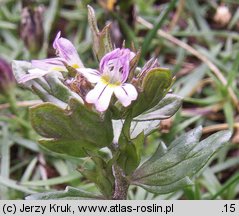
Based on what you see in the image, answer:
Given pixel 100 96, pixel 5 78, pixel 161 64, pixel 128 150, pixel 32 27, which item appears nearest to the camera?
pixel 100 96

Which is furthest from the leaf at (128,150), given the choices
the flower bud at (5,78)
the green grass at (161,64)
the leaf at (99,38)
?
the flower bud at (5,78)

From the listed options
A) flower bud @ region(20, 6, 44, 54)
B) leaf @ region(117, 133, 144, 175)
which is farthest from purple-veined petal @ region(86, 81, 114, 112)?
flower bud @ region(20, 6, 44, 54)

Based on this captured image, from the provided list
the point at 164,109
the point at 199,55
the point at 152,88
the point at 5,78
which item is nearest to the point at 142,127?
the point at 164,109

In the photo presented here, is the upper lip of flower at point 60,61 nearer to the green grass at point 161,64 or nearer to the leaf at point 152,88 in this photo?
the leaf at point 152,88

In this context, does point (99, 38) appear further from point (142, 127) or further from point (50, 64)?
point (142, 127)

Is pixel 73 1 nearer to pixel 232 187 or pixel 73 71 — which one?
pixel 232 187

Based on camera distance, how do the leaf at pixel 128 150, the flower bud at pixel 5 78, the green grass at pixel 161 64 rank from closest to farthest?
the leaf at pixel 128 150 → the green grass at pixel 161 64 → the flower bud at pixel 5 78

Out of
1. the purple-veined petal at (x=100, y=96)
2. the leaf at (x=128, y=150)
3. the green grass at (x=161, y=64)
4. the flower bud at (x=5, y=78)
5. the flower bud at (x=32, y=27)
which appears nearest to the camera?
the purple-veined petal at (x=100, y=96)

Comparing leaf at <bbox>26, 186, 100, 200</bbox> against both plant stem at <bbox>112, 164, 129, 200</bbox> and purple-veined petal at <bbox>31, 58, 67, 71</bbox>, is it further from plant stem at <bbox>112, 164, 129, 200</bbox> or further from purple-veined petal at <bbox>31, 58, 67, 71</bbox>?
purple-veined petal at <bbox>31, 58, 67, 71</bbox>
